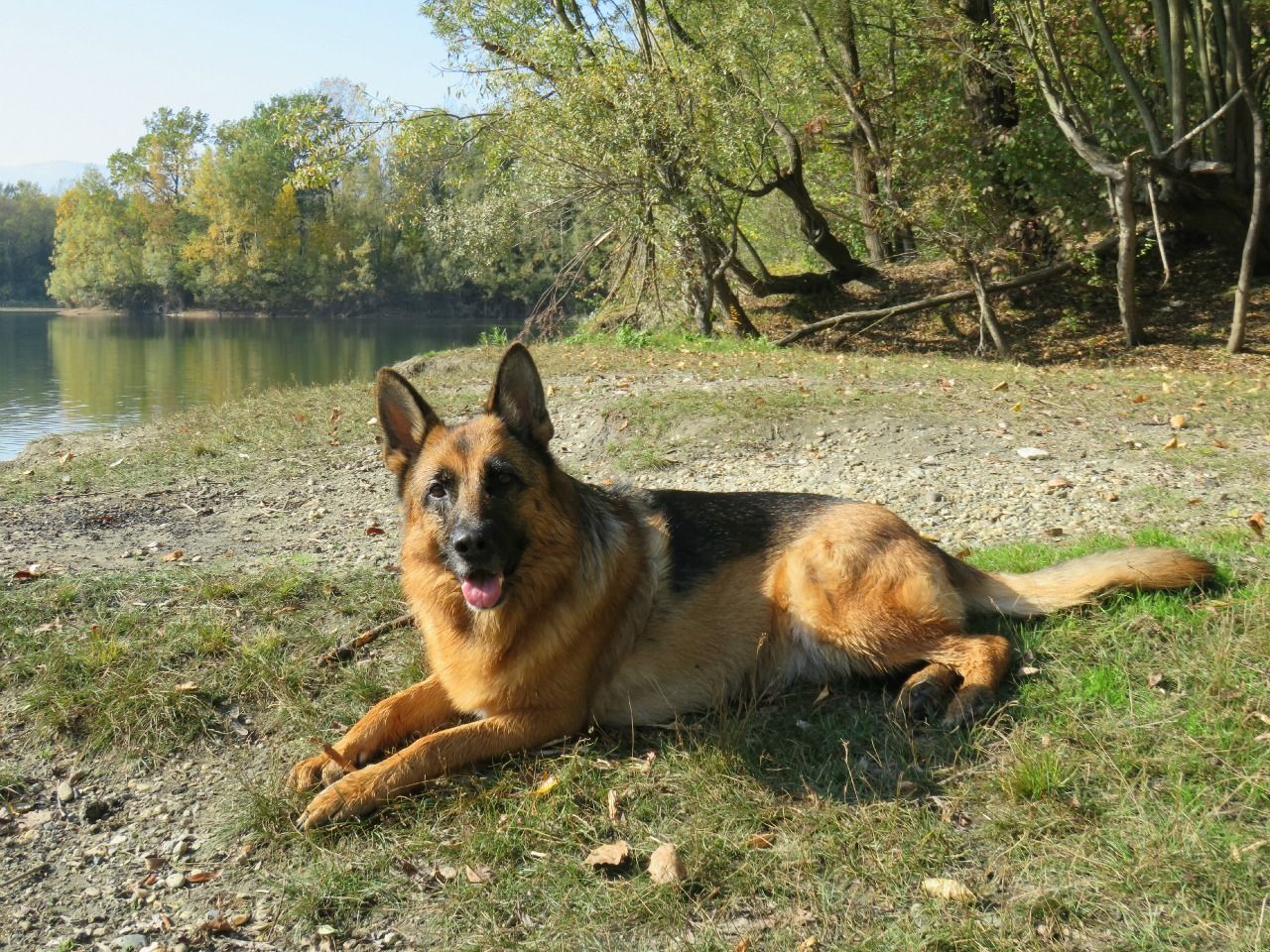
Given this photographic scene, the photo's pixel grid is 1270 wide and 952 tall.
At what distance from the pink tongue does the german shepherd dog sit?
1 cm

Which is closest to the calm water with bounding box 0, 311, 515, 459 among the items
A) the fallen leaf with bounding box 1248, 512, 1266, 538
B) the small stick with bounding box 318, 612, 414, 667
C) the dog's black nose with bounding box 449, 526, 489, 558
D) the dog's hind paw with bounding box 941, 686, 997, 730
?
the small stick with bounding box 318, 612, 414, 667

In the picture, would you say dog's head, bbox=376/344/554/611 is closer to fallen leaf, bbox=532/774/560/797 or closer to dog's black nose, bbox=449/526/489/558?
dog's black nose, bbox=449/526/489/558

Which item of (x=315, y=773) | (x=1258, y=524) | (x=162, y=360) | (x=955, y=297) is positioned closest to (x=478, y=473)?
(x=315, y=773)

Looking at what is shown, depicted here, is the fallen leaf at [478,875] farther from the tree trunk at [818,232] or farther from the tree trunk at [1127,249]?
the tree trunk at [818,232]

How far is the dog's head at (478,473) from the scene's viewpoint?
4367 millimetres

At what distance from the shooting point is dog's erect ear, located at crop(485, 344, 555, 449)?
15.4ft

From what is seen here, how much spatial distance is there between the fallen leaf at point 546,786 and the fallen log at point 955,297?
17786 millimetres

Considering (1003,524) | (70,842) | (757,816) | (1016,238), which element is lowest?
(70,842)

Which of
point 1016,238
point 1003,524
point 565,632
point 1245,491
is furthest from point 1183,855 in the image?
point 1016,238

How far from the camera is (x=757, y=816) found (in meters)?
3.96

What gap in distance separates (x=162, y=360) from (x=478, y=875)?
1619 inches

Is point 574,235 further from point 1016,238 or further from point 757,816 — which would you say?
point 757,816

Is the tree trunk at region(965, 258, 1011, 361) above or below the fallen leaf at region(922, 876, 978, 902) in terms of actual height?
above

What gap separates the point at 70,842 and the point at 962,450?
26.8 ft
